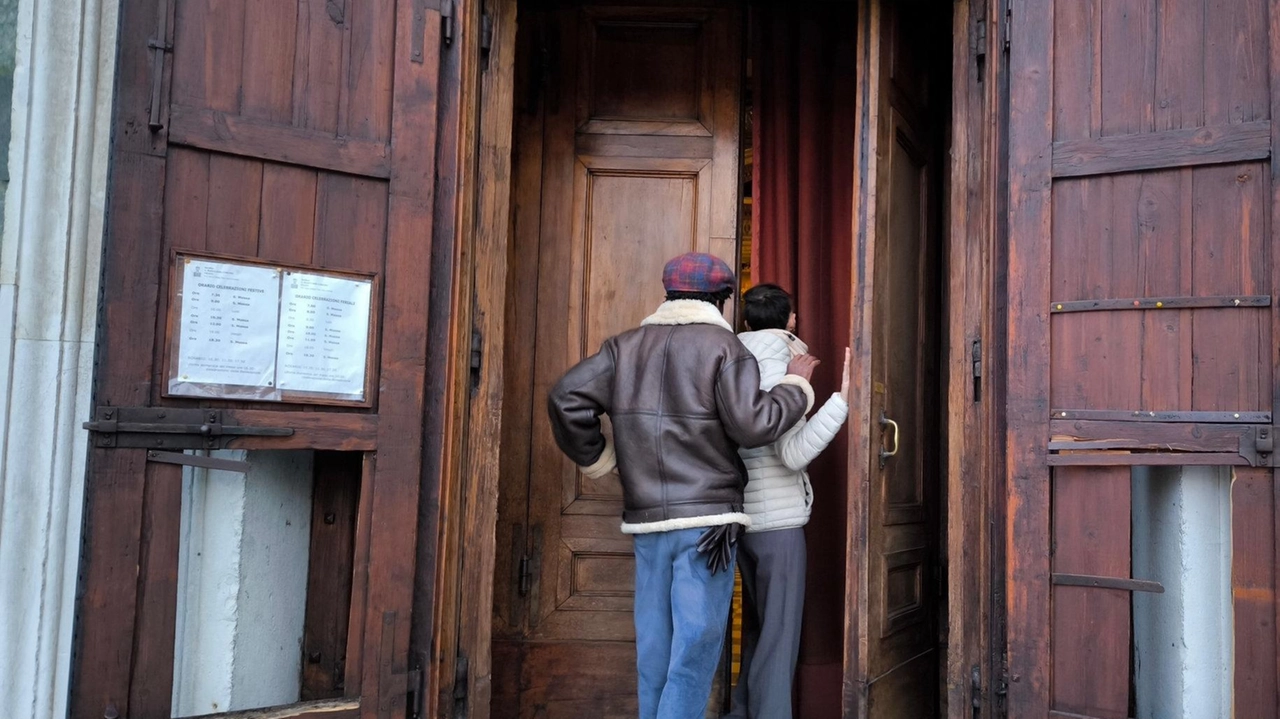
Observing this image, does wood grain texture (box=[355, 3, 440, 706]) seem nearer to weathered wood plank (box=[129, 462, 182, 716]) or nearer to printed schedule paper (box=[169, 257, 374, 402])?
printed schedule paper (box=[169, 257, 374, 402])

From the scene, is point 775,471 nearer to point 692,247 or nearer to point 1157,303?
point 692,247

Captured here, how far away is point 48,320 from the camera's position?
258cm

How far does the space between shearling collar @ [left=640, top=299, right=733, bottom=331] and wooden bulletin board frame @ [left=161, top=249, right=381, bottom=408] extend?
2.74 feet

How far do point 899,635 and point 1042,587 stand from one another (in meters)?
0.78

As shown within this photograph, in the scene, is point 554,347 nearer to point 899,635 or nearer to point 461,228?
point 461,228

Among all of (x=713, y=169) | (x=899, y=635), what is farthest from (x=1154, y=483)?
(x=713, y=169)

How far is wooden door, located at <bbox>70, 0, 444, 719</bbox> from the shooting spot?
258cm

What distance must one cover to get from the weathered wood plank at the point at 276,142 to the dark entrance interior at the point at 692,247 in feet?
3.57

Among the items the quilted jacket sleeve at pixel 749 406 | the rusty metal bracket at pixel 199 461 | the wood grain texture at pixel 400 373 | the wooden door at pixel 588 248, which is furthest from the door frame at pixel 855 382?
the wooden door at pixel 588 248

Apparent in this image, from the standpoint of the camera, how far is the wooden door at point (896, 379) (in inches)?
126

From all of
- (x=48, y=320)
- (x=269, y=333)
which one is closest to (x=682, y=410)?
(x=269, y=333)

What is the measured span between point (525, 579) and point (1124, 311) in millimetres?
2222

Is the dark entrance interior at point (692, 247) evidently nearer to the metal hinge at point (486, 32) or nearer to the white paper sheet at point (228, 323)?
the metal hinge at point (486, 32)

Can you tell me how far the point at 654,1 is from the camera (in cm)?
412
